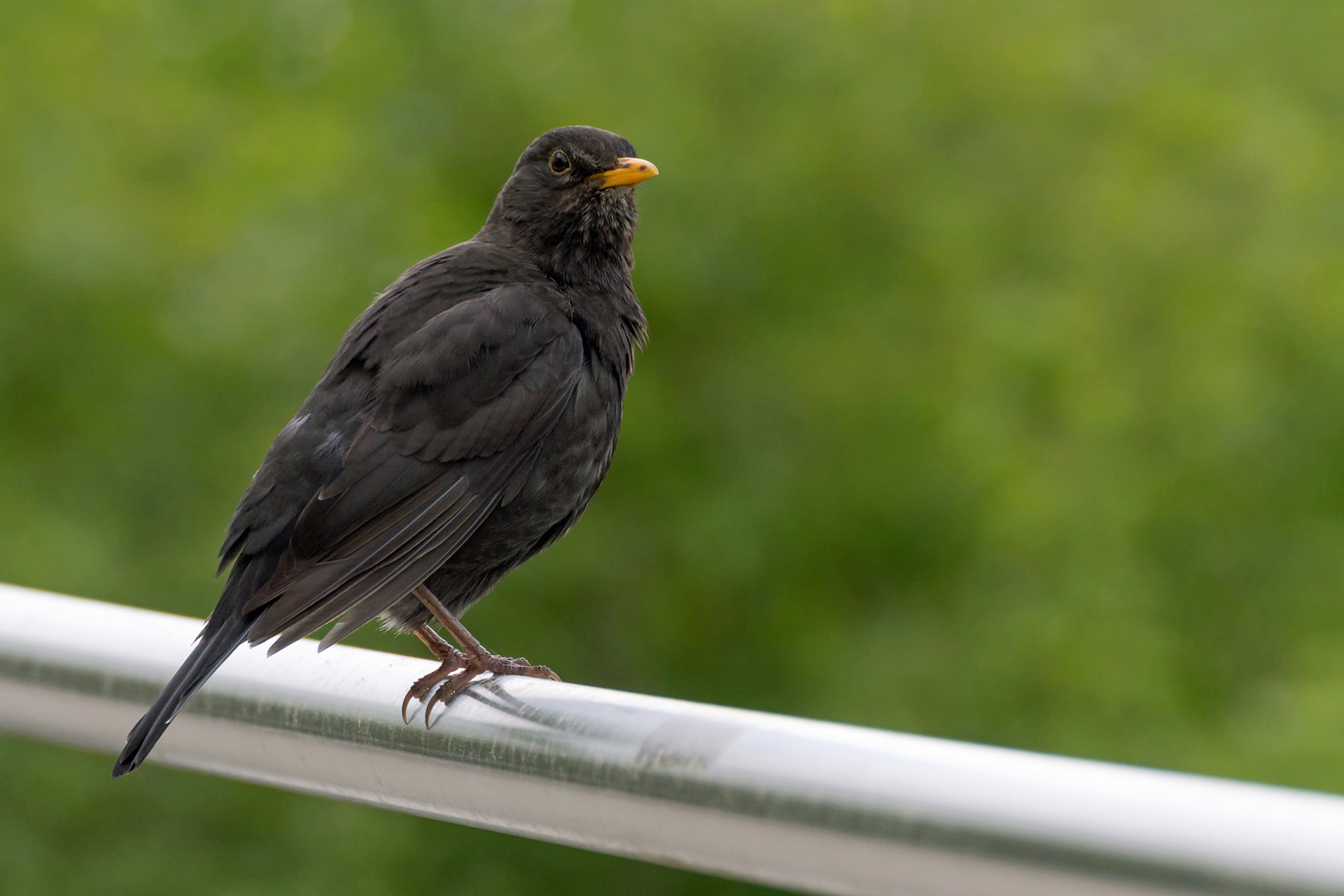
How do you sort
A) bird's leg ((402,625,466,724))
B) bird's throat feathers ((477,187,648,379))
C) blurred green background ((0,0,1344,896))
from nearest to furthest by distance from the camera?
bird's leg ((402,625,466,724))
bird's throat feathers ((477,187,648,379))
blurred green background ((0,0,1344,896))

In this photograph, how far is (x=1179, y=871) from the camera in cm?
126

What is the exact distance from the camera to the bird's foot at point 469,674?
6.81 ft

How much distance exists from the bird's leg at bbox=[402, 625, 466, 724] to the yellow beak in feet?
3.80

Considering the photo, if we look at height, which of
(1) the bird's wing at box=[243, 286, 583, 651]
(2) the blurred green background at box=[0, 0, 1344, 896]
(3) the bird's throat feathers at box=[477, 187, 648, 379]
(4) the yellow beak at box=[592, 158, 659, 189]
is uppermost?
(4) the yellow beak at box=[592, 158, 659, 189]

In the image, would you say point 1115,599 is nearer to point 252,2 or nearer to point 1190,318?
point 1190,318

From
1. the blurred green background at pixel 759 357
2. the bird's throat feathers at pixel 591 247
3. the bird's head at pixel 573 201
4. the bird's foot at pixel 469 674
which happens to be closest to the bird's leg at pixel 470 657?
the bird's foot at pixel 469 674

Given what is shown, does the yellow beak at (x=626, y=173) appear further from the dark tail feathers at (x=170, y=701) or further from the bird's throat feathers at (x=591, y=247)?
the dark tail feathers at (x=170, y=701)

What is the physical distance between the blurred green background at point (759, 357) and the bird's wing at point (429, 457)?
5603 mm

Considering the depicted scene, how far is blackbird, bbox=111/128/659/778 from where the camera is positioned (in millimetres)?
2844

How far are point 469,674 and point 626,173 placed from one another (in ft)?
4.68

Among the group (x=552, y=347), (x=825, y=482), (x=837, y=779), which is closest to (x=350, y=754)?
(x=837, y=779)

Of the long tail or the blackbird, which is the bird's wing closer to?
the blackbird

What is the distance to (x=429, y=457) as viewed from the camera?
3023 mm

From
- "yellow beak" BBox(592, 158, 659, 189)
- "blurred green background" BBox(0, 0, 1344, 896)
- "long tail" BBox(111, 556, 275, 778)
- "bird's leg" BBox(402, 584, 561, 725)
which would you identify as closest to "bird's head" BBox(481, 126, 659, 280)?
"yellow beak" BBox(592, 158, 659, 189)
